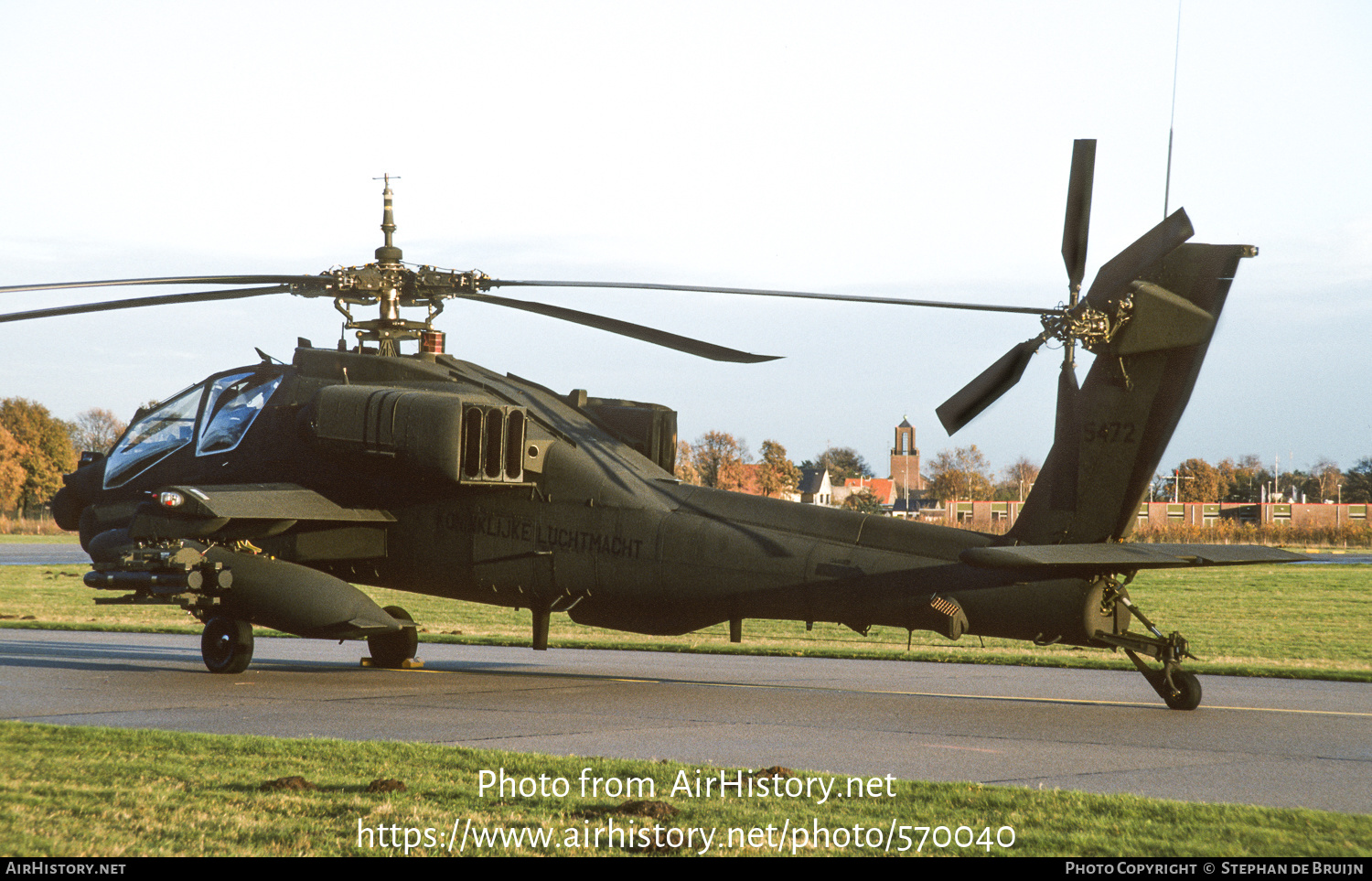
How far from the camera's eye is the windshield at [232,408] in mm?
15391

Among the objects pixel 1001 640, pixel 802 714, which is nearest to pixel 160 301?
pixel 802 714

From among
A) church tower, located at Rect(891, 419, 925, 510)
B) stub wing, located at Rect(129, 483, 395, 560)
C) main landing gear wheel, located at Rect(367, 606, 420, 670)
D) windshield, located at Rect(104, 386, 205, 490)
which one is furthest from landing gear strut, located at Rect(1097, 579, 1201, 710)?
church tower, located at Rect(891, 419, 925, 510)

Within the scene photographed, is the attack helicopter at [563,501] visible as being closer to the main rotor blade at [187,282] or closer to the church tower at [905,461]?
the main rotor blade at [187,282]

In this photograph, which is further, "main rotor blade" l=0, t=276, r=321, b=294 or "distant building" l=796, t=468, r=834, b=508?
"distant building" l=796, t=468, r=834, b=508

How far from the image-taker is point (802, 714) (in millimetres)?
11625

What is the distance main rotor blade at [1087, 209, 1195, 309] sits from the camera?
1073cm

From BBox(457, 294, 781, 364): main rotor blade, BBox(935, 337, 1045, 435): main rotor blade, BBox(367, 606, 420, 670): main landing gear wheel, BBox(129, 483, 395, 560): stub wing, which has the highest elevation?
BBox(457, 294, 781, 364): main rotor blade

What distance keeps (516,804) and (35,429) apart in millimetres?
113174

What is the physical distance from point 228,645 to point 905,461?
Result: 171 metres

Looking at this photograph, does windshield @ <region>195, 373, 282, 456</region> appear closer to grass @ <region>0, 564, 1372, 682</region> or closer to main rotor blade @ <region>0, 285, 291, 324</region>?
main rotor blade @ <region>0, 285, 291, 324</region>

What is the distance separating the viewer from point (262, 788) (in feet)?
23.9

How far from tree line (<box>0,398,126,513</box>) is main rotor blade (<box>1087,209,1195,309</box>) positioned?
9965 cm

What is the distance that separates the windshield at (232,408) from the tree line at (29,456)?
90906 mm
